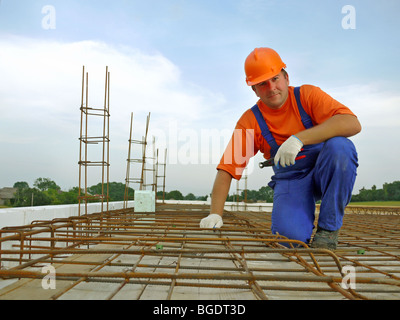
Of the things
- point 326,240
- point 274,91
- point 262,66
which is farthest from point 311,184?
point 262,66

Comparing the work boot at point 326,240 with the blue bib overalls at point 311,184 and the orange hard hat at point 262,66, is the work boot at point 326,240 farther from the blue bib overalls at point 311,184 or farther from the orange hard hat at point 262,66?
the orange hard hat at point 262,66

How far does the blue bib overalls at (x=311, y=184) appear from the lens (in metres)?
2.29

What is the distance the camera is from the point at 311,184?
2.69m

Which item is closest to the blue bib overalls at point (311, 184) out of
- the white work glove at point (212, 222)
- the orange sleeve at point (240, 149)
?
the orange sleeve at point (240, 149)

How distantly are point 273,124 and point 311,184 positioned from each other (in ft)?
2.01

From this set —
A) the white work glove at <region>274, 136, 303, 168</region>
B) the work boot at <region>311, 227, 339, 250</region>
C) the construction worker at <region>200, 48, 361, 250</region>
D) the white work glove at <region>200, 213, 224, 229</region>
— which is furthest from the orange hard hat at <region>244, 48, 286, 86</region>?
the work boot at <region>311, 227, 339, 250</region>

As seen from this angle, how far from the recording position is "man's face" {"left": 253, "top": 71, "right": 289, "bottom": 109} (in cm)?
256

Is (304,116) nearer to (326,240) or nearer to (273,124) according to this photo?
(273,124)

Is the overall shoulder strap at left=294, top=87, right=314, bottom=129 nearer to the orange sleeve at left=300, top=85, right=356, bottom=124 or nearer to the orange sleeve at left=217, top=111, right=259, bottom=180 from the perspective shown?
the orange sleeve at left=300, top=85, right=356, bottom=124

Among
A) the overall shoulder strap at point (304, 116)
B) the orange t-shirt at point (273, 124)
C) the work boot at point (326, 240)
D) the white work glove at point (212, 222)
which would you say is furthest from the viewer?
the overall shoulder strap at point (304, 116)

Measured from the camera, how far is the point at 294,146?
7.45 ft

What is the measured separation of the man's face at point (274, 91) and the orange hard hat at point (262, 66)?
0.06 metres
